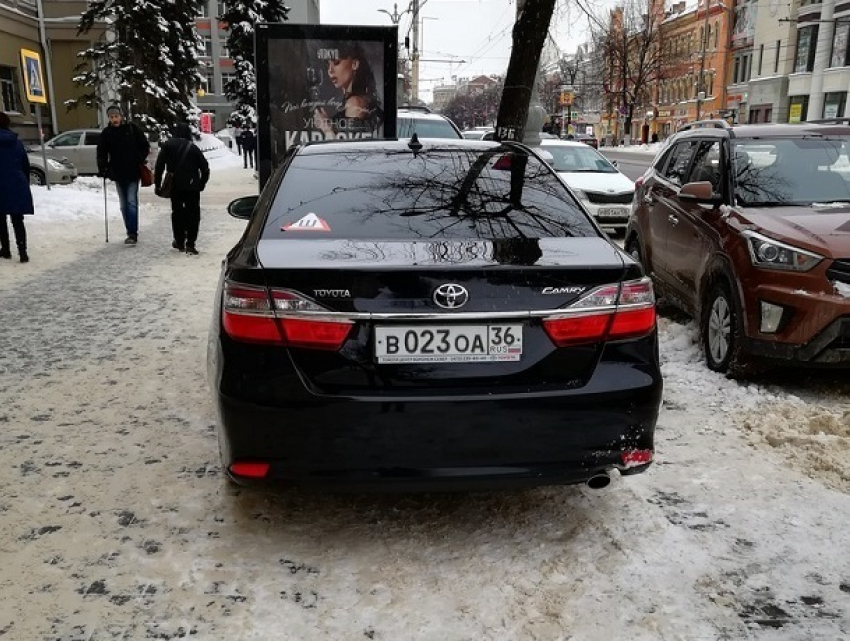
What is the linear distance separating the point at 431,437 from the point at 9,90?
34072 mm

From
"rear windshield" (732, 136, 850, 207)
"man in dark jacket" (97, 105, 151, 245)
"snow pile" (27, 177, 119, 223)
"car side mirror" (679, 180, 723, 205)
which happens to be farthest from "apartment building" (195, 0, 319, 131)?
"car side mirror" (679, 180, 723, 205)

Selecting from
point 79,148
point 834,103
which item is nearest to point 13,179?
point 79,148

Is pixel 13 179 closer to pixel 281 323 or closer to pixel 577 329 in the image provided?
pixel 281 323

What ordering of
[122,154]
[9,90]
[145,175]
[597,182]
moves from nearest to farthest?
[122,154] → [145,175] → [597,182] → [9,90]

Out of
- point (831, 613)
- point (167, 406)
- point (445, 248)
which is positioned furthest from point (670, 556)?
point (167, 406)

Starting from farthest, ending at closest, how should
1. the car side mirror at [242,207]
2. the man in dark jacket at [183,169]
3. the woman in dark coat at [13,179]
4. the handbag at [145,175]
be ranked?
the handbag at [145,175] < the man in dark jacket at [183,169] < the woman in dark coat at [13,179] < the car side mirror at [242,207]

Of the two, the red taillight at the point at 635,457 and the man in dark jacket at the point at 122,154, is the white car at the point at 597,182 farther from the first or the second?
the red taillight at the point at 635,457

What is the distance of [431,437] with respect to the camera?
2869 millimetres

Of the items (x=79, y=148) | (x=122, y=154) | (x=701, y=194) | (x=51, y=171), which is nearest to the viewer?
(x=701, y=194)

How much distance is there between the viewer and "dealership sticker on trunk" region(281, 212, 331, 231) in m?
3.30

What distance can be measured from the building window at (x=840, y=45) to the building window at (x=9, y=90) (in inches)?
2013

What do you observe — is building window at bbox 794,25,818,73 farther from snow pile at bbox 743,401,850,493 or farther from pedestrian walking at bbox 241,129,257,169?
snow pile at bbox 743,401,850,493

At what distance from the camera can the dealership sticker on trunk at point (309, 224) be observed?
3.30 m

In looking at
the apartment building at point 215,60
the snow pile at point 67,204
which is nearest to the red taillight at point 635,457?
the snow pile at point 67,204
